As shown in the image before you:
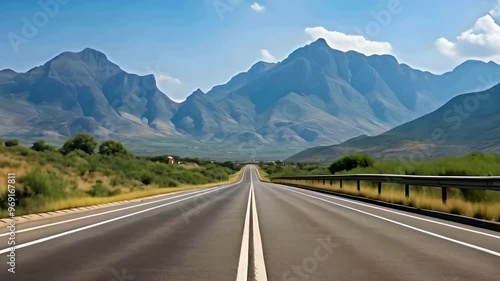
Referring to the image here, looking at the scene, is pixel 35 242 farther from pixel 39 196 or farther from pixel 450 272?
pixel 39 196

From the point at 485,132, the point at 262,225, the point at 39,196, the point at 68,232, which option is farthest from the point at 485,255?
the point at 485,132

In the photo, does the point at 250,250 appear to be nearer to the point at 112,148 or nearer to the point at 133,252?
the point at 133,252

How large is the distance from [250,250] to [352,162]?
58.8 metres

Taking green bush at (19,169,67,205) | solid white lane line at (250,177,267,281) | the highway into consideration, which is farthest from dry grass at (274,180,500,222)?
→ green bush at (19,169,67,205)

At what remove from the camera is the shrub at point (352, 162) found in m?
66.1

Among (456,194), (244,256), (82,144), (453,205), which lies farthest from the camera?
(82,144)

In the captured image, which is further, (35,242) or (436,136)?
(436,136)

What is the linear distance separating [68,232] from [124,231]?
130cm

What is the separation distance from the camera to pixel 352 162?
6869cm

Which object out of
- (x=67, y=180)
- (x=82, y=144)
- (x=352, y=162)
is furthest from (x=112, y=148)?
(x=67, y=180)

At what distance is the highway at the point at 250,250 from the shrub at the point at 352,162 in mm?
49006

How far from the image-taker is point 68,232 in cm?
1358

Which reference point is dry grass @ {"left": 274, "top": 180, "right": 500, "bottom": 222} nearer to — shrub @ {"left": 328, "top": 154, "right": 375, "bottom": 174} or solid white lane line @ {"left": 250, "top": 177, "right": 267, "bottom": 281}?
solid white lane line @ {"left": 250, "top": 177, "right": 267, "bottom": 281}

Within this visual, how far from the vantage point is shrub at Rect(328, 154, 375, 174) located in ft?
217
